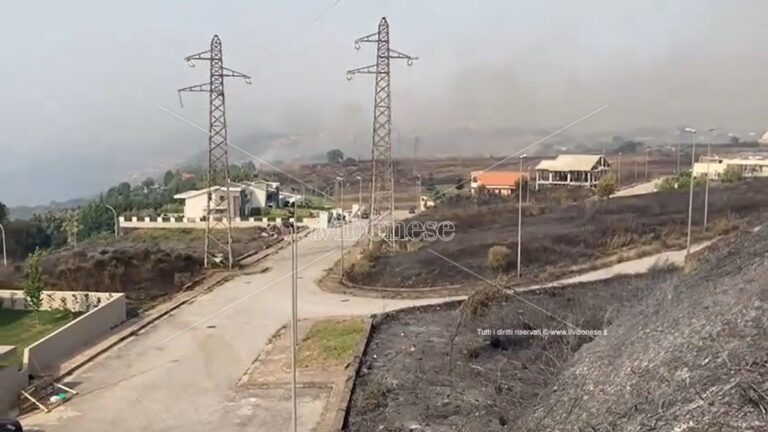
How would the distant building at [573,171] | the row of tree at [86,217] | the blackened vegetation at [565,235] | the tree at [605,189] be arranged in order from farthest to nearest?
1. the distant building at [573,171]
2. the row of tree at [86,217]
3. the tree at [605,189]
4. the blackened vegetation at [565,235]

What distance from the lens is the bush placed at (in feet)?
75.2

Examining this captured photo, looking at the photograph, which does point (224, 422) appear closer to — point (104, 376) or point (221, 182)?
point (104, 376)

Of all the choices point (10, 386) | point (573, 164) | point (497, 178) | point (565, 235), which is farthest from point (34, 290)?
point (573, 164)

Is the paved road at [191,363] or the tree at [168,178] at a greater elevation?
the tree at [168,178]

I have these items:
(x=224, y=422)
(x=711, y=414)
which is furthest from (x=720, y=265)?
(x=224, y=422)

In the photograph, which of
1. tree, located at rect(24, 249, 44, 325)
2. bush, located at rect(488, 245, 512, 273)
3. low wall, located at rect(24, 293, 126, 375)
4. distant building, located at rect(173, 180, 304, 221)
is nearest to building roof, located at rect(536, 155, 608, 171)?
distant building, located at rect(173, 180, 304, 221)

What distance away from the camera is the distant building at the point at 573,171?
55844mm

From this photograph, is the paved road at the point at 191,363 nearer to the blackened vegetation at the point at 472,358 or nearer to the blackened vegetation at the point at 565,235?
the blackened vegetation at the point at 472,358

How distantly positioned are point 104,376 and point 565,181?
47.7 meters

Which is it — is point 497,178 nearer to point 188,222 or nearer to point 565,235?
point 188,222

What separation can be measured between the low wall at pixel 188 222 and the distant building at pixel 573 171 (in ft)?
76.8

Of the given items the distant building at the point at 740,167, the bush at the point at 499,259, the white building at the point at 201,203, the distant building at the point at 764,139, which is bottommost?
the bush at the point at 499,259

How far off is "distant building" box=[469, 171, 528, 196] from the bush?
31762mm

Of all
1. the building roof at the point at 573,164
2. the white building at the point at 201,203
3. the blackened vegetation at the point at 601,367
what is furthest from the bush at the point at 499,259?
the building roof at the point at 573,164
